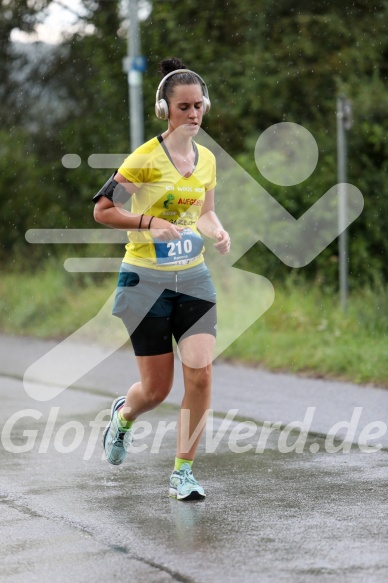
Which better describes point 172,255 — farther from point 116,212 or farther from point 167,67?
point 167,67

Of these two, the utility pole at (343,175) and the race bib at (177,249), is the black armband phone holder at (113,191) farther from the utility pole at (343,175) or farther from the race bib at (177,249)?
the utility pole at (343,175)

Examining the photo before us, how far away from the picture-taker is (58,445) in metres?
8.22

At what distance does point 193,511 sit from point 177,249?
1.31 meters

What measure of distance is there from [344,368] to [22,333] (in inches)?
273

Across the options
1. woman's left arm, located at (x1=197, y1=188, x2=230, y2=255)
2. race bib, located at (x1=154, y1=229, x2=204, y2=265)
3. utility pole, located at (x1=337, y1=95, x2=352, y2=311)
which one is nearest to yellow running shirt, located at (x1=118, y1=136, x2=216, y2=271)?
race bib, located at (x1=154, y1=229, x2=204, y2=265)

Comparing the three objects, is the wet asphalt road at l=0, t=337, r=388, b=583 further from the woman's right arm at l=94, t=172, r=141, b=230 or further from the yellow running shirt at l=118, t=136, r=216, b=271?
the woman's right arm at l=94, t=172, r=141, b=230

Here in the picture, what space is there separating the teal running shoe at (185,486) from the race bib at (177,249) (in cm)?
106

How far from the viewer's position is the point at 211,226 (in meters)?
6.62

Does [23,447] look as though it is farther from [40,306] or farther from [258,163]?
[40,306]

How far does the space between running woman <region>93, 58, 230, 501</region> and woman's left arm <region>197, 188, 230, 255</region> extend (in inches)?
0.4

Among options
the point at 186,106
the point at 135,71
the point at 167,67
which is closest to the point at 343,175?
the point at 135,71

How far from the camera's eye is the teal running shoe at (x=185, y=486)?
630 centimetres

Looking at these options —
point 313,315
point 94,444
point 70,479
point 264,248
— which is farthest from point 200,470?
point 264,248

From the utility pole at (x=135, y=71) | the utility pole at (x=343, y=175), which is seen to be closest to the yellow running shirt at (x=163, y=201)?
the utility pole at (x=343, y=175)
